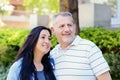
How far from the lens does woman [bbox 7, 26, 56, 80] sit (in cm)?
327

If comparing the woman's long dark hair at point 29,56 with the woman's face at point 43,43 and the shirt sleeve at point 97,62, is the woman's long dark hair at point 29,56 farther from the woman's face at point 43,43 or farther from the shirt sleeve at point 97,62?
the shirt sleeve at point 97,62

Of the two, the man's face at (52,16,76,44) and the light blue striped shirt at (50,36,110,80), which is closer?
the light blue striped shirt at (50,36,110,80)

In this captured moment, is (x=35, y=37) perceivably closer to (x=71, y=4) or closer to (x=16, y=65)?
(x=16, y=65)

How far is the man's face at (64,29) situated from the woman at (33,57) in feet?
0.33

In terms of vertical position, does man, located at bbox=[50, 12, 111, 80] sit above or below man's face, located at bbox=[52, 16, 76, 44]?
below

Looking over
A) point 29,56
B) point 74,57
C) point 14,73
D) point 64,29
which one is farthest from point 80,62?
point 14,73

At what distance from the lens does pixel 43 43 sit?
3.34 metres

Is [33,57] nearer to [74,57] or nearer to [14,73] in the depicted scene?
[14,73]

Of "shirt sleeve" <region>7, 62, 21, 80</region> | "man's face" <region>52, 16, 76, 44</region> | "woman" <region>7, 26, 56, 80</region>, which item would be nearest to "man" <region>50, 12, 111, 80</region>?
"man's face" <region>52, 16, 76, 44</region>

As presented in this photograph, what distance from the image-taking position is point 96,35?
27.8 feet

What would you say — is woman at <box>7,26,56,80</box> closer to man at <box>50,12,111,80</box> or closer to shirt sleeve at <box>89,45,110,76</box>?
man at <box>50,12,111,80</box>

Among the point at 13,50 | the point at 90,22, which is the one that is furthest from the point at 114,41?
the point at 90,22

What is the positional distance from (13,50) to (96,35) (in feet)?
7.01

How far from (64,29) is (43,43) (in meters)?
0.24
